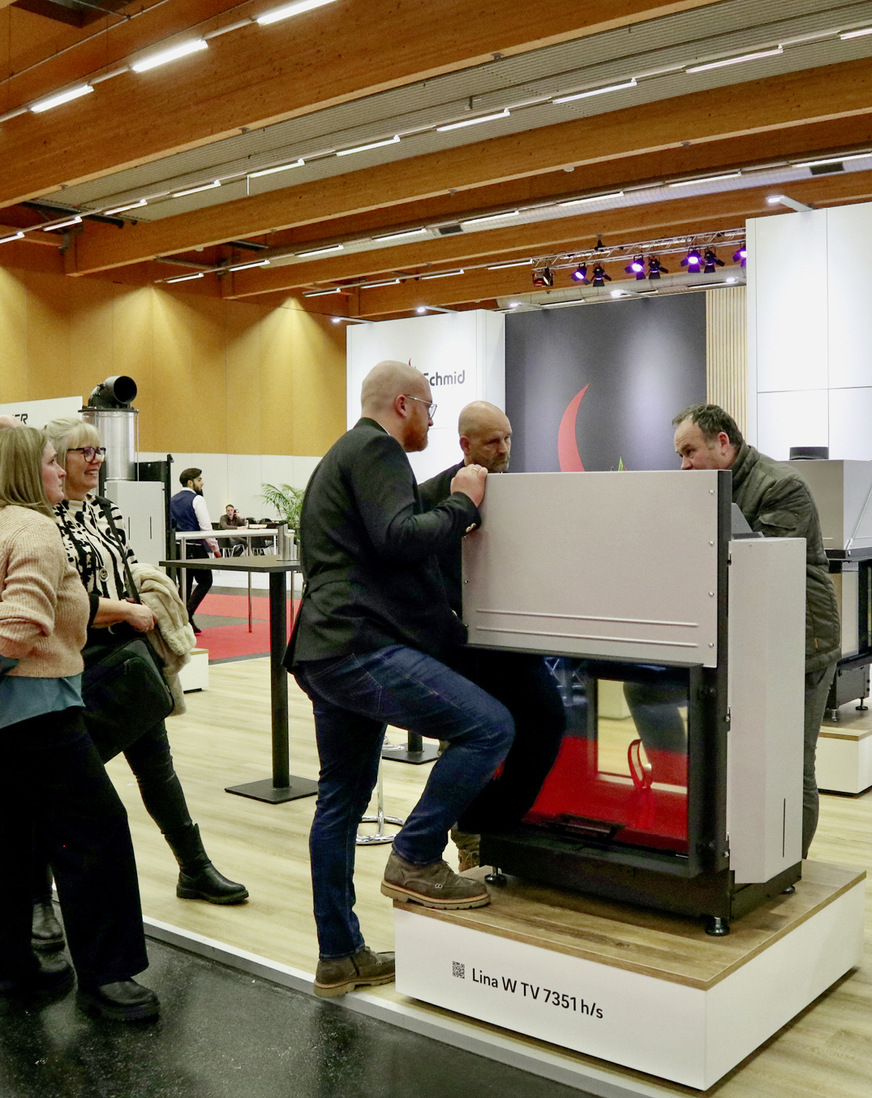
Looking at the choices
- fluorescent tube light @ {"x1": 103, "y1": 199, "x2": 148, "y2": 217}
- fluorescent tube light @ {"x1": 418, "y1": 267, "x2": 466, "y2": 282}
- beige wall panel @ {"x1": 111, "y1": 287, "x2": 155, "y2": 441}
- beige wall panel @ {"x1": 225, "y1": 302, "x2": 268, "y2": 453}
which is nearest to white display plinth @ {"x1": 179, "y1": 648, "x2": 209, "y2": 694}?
fluorescent tube light @ {"x1": 103, "y1": 199, "x2": 148, "y2": 217}

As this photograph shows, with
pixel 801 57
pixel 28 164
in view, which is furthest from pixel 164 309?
pixel 801 57

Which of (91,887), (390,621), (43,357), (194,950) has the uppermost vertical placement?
(43,357)

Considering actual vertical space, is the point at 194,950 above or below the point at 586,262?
below

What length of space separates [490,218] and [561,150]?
7.96 ft

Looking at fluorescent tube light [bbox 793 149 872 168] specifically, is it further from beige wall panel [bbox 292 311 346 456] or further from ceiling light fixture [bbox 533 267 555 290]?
beige wall panel [bbox 292 311 346 456]

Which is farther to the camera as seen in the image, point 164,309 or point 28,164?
point 164,309

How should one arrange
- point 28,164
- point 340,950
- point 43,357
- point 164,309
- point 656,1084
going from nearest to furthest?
point 656,1084 → point 340,950 → point 28,164 → point 43,357 → point 164,309

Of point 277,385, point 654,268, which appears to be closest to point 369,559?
point 654,268

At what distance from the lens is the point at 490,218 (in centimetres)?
1158

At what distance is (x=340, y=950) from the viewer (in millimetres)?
2572

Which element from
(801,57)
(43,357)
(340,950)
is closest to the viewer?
(340,950)

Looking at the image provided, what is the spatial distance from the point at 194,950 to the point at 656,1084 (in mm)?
1302

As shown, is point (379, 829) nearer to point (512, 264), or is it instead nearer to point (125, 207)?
point (125, 207)

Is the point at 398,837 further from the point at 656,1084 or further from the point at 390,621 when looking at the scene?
the point at 656,1084
